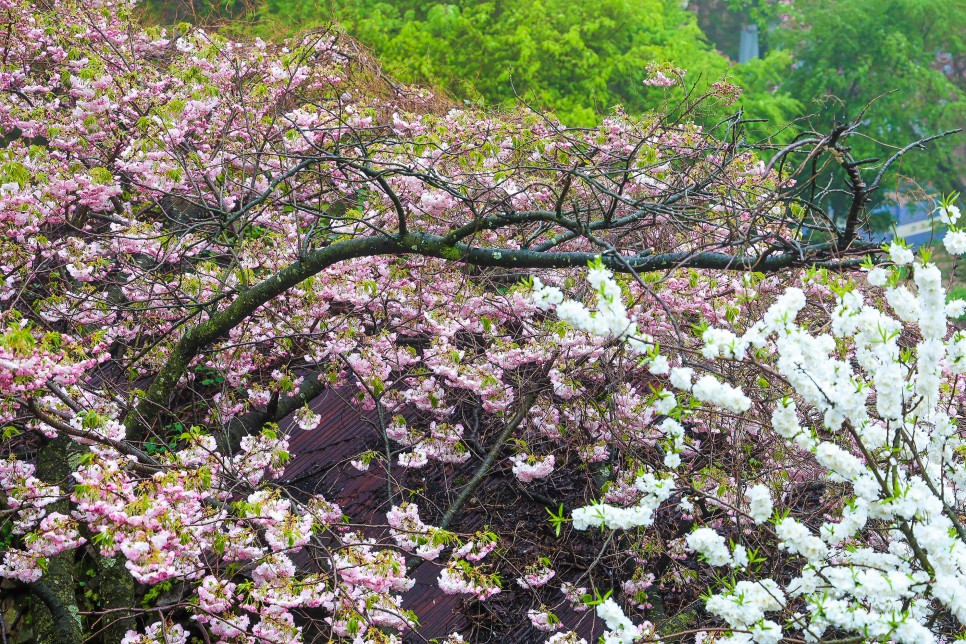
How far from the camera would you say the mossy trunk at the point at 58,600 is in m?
4.23

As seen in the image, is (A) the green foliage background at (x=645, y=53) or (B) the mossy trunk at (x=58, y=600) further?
(A) the green foliage background at (x=645, y=53)

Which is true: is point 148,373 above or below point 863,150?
below

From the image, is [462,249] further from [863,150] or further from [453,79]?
[863,150]

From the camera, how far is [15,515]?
433 centimetres

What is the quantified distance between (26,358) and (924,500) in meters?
3.29

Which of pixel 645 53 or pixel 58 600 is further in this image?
pixel 645 53

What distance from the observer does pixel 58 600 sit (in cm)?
427

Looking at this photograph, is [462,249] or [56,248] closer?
[462,249]

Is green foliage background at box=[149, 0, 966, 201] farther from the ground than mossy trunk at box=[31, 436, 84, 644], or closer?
farther from the ground

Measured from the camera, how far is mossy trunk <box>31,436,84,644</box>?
423 cm

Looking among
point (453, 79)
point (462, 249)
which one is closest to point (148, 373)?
point (462, 249)

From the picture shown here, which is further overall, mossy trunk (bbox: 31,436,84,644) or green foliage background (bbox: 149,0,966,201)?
green foliage background (bbox: 149,0,966,201)

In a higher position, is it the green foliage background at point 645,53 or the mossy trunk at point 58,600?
the green foliage background at point 645,53

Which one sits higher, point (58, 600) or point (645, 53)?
point (645, 53)
